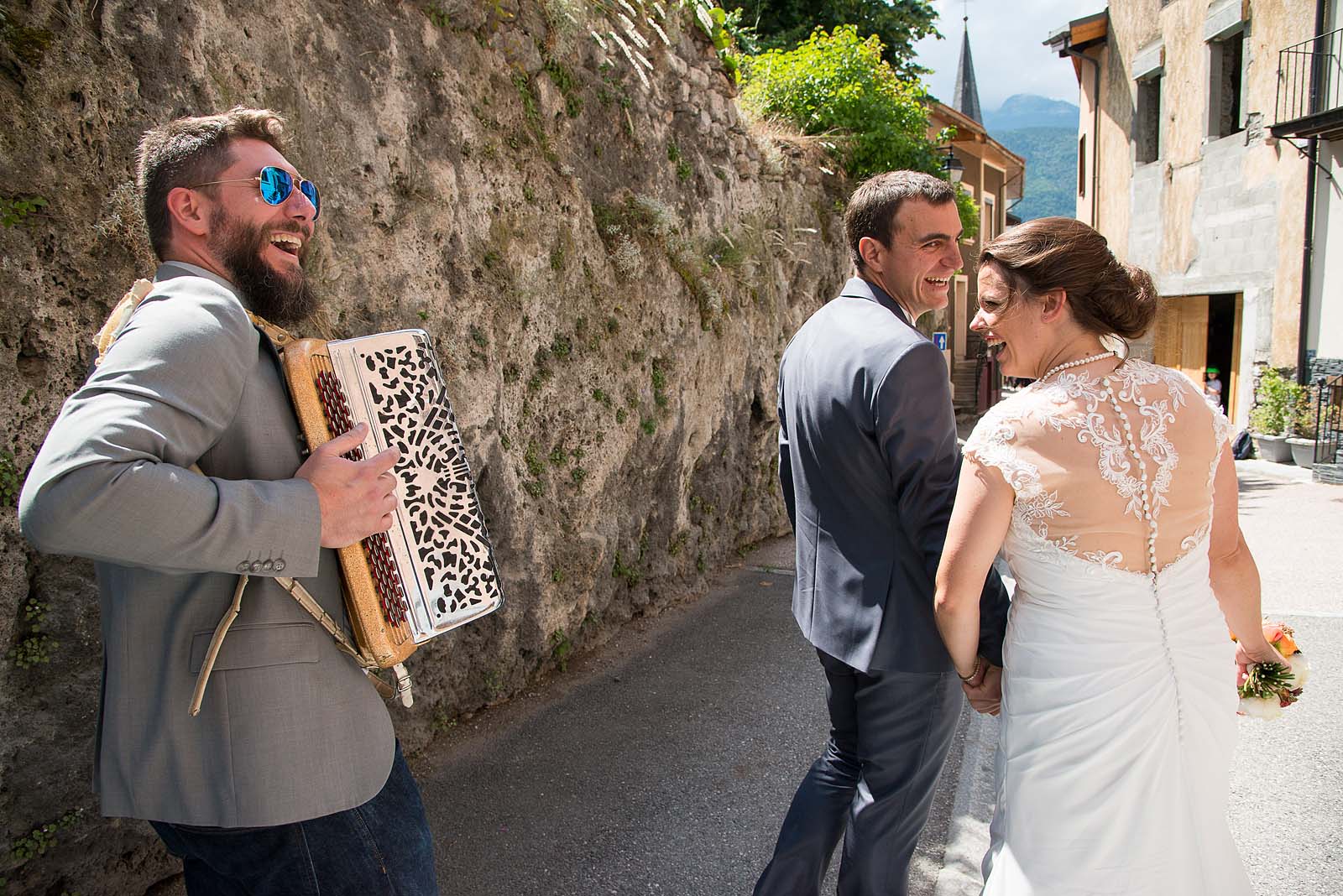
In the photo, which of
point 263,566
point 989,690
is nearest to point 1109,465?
point 989,690

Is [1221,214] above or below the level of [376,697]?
above

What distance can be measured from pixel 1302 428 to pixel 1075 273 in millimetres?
12812

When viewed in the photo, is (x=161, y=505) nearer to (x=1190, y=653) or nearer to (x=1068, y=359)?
(x=1068, y=359)

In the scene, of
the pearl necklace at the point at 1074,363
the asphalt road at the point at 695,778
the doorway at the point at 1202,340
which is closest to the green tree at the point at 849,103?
A: the asphalt road at the point at 695,778

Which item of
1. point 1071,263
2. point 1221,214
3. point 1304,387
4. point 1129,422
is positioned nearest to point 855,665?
point 1129,422

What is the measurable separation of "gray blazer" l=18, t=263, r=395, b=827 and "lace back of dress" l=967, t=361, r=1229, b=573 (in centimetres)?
145

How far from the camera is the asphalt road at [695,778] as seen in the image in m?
2.96

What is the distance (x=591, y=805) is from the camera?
3350mm

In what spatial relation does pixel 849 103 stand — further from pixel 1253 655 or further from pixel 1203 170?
pixel 1203 170

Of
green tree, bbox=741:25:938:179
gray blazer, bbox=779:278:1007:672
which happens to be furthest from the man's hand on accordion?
green tree, bbox=741:25:938:179

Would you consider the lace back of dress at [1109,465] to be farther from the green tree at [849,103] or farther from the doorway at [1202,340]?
the doorway at [1202,340]

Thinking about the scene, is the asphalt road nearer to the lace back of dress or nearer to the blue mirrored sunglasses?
the lace back of dress

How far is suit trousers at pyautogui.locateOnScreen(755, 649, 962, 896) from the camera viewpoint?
2.30 meters

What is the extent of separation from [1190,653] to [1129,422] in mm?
555
